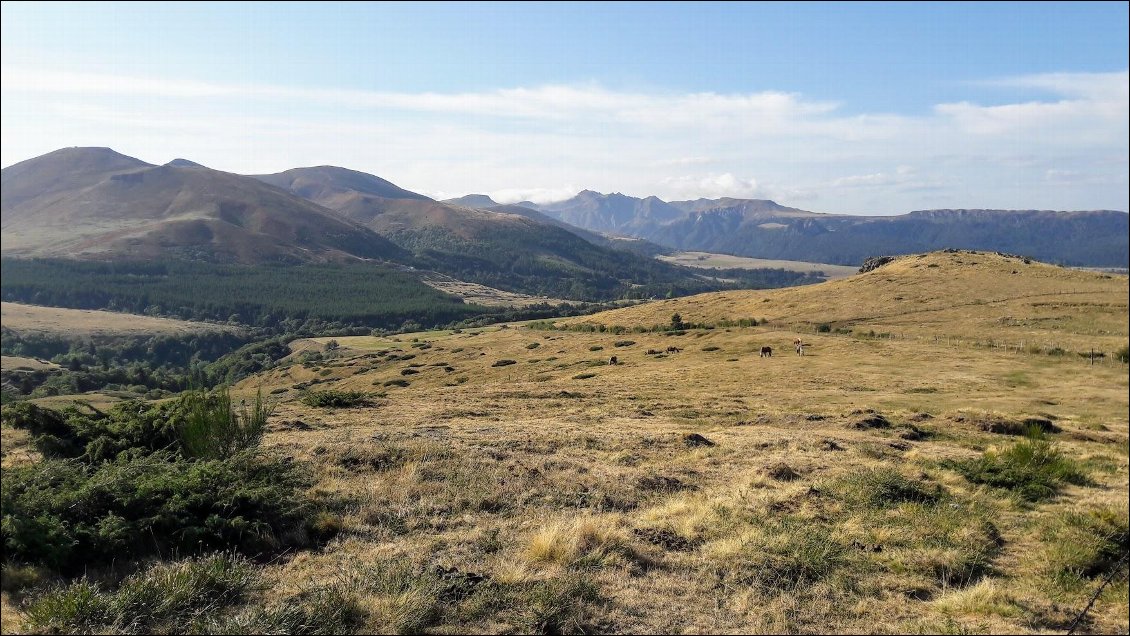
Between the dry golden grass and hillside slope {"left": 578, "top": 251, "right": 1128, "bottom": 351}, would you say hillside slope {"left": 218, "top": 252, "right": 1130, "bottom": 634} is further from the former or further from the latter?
the dry golden grass

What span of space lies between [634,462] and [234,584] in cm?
1018

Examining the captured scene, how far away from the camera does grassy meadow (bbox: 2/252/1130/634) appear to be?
7355 mm

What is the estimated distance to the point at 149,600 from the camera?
23.1 ft

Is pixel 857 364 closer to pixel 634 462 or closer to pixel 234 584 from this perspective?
pixel 634 462

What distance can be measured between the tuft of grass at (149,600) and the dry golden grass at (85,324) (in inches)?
2735

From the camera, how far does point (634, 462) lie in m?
15.8

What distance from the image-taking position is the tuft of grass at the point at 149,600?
6.51 meters

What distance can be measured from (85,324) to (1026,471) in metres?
142

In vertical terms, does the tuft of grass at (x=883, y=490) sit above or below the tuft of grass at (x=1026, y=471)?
above

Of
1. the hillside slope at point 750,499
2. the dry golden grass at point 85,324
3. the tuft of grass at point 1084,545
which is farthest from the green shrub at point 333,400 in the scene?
the dry golden grass at point 85,324

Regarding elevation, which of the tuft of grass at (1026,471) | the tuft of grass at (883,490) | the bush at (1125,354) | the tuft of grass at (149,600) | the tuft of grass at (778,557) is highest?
the bush at (1125,354)

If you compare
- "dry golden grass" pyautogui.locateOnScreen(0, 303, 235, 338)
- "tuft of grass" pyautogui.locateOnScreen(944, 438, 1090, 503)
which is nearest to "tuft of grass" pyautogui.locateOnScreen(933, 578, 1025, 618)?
"tuft of grass" pyautogui.locateOnScreen(944, 438, 1090, 503)

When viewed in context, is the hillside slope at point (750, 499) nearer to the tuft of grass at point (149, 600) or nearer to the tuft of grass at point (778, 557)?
the tuft of grass at point (778, 557)

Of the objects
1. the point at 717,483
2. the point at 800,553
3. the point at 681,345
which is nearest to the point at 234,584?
the point at 800,553
